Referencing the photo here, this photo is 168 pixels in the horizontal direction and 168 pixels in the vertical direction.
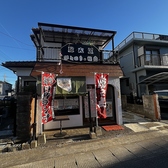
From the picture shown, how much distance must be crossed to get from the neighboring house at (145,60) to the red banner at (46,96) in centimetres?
972

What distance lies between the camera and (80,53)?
677 centimetres

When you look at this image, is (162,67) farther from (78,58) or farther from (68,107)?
(68,107)

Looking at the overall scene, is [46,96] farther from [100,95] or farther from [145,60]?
[145,60]

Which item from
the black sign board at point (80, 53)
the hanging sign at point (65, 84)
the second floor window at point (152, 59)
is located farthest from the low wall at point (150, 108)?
the second floor window at point (152, 59)

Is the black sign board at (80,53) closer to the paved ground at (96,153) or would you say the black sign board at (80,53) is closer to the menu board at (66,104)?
the menu board at (66,104)

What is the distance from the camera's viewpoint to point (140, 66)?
1295cm

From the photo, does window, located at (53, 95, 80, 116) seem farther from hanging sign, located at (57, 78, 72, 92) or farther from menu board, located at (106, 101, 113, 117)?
menu board, located at (106, 101, 113, 117)

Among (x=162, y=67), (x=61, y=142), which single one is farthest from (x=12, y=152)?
(x=162, y=67)

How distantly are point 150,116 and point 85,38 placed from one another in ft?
25.8

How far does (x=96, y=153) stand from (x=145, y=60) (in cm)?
1222

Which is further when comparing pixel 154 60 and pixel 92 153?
pixel 154 60

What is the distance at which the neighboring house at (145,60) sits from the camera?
41.9 ft

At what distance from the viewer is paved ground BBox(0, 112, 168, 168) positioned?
3291 mm

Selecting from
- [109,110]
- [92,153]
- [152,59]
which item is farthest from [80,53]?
[152,59]
